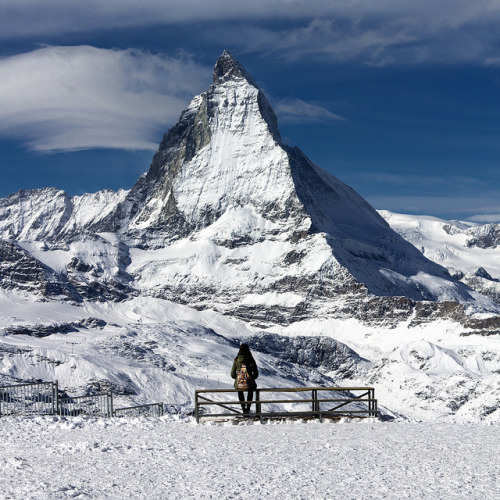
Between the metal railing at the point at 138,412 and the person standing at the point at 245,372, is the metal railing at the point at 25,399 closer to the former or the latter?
the metal railing at the point at 138,412

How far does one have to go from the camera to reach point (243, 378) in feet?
127

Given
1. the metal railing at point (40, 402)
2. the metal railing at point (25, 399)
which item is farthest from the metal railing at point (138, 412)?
the metal railing at point (25, 399)

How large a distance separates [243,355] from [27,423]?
931 cm

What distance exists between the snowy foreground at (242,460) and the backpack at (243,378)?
1.99m

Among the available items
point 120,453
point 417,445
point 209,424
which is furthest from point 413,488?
point 209,424

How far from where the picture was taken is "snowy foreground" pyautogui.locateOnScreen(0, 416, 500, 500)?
25.5 m

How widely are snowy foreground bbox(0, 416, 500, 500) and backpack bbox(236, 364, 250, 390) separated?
1986 mm

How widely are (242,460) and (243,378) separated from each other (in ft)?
30.7

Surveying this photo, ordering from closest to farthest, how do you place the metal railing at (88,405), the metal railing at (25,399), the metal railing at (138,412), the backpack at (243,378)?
the backpack at (243,378), the metal railing at (25,399), the metal railing at (88,405), the metal railing at (138,412)

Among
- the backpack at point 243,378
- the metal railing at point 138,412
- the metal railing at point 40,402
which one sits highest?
the backpack at point 243,378

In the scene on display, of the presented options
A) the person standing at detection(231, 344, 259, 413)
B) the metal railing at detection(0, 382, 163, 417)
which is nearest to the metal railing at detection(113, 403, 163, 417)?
the metal railing at detection(0, 382, 163, 417)

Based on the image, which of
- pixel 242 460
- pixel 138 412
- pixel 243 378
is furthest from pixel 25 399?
pixel 242 460

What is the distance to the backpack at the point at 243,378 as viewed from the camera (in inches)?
1515

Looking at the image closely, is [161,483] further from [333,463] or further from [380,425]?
[380,425]
